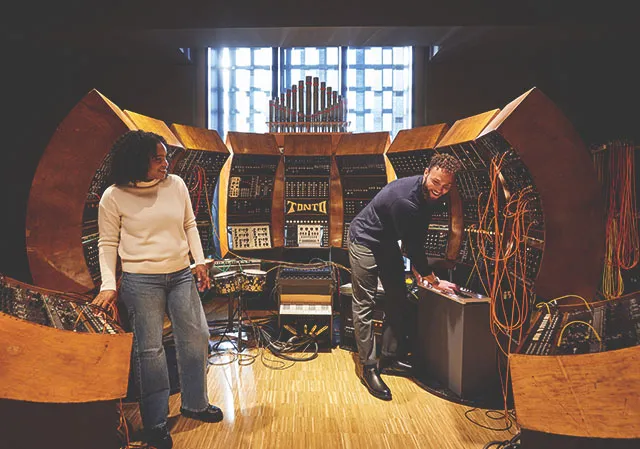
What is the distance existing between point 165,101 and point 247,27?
8.49 ft

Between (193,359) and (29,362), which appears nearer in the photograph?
(29,362)

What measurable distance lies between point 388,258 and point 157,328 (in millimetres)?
1635

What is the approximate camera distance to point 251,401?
9.10ft

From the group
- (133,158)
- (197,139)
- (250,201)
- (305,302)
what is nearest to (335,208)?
(250,201)

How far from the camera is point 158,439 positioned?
217 centimetres

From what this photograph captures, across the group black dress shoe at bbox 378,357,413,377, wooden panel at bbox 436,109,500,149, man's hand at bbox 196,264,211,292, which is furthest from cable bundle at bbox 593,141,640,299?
man's hand at bbox 196,264,211,292

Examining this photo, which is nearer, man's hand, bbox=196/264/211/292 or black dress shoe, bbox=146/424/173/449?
black dress shoe, bbox=146/424/173/449

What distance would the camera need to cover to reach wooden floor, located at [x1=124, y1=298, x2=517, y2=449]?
2.30 metres

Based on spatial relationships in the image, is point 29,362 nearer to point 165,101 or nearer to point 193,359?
point 193,359

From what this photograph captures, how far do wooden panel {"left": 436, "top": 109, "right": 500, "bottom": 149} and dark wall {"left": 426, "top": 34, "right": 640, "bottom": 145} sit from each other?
145cm

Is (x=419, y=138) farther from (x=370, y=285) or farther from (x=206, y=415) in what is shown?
(x=206, y=415)

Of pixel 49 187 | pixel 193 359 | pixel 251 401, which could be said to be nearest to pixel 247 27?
pixel 49 187

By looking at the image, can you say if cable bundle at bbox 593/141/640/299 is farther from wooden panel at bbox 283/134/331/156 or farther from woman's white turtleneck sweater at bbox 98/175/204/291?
woman's white turtleneck sweater at bbox 98/175/204/291

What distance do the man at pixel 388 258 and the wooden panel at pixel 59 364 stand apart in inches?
72.4
